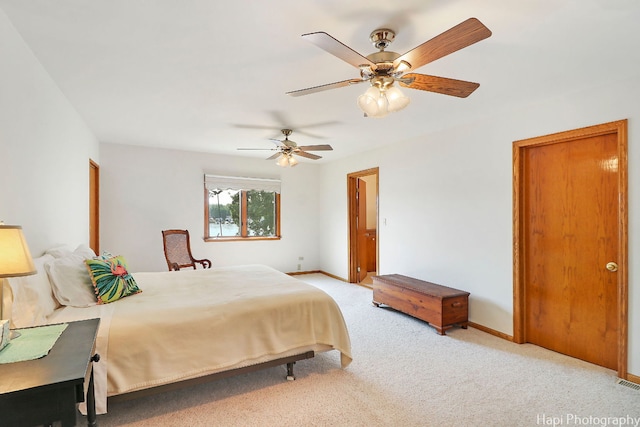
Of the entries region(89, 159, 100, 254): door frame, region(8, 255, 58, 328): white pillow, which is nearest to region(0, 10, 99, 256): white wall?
region(8, 255, 58, 328): white pillow

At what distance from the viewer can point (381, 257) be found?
533cm

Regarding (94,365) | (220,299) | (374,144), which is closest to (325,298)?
(220,299)

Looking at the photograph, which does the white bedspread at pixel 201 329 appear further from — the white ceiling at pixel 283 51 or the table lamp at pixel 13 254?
the white ceiling at pixel 283 51

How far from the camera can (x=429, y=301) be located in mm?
3721

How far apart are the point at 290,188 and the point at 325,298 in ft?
14.1

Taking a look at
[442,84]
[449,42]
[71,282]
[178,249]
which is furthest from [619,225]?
[178,249]

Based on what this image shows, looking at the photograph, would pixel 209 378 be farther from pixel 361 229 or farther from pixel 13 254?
pixel 361 229

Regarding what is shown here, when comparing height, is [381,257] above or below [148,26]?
below

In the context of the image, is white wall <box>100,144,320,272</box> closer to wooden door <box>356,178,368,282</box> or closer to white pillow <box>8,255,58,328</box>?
wooden door <box>356,178,368,282</box>

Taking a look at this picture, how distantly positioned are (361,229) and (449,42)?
4825 millimetres

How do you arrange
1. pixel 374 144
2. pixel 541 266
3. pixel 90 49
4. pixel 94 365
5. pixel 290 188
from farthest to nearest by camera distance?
pixel 290 188
pixel 374 144
pixel 541 266
pixel 90 49
pixel 94 365

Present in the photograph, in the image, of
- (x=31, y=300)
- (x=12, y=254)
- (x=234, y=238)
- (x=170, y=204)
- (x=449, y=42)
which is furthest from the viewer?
(x=234, y=238)

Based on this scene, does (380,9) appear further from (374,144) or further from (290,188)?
(290,188)

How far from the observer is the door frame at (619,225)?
8.50ft
